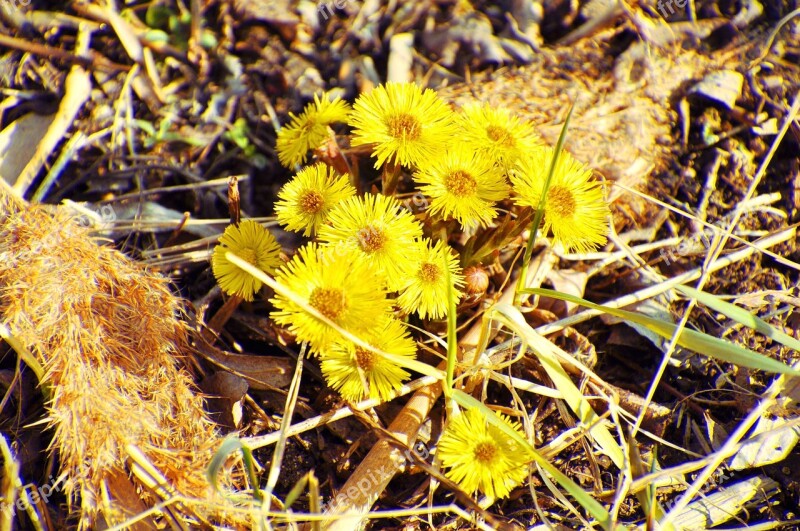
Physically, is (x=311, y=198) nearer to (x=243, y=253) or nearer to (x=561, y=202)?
(x=243, y=253)

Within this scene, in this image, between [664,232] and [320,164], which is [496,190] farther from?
[664,232]

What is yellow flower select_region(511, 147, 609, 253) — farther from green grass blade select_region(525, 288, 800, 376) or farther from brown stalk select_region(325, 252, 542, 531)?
brown stalk select_region(325, 252, 542, 531)

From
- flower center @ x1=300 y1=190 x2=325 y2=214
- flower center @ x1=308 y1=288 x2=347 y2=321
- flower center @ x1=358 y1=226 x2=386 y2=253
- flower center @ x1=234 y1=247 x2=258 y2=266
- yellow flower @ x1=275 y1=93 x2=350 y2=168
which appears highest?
yellow flower @ x1=275 y1=93 x2=350 y2=168

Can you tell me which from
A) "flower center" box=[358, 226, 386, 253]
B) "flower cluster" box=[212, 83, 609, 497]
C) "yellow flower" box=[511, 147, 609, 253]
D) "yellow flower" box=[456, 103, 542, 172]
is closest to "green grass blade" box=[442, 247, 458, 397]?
"flower cluster" box=[212, 83, 609, 497]

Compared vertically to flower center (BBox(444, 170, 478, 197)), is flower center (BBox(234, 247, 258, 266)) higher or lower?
lower

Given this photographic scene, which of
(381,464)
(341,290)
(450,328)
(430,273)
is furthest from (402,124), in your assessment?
(381,464)

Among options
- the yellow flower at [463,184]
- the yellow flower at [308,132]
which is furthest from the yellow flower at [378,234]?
the yellow flower at [308,132]
